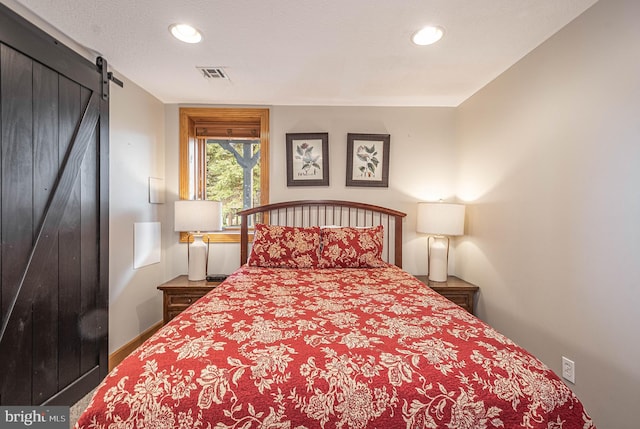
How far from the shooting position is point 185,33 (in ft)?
5.90

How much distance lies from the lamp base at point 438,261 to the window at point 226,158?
177 cm

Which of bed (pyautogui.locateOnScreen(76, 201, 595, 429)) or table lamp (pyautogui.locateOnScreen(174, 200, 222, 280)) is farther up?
table lamp (pyautogui.locateOnScreen(174, 200, 222, 280))

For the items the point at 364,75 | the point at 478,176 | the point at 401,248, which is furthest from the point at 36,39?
the point at 478,176

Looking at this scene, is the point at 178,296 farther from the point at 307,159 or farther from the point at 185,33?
the point at 185,33

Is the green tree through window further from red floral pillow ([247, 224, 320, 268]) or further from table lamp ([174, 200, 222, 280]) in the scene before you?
red floral pillow ([247, 224, 320, 268])

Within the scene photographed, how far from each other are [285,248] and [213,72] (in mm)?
1571

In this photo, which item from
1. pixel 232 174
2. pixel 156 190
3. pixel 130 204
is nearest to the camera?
pixel 130 204

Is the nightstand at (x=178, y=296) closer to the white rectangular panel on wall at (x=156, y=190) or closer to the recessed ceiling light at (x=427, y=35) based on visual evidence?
the white rectangular panel on wall at (x=156, y=190)

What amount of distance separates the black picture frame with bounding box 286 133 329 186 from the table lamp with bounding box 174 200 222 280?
2.75ft

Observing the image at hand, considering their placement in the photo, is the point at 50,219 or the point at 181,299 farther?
the point at 181,299

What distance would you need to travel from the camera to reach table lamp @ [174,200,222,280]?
260 centimetres

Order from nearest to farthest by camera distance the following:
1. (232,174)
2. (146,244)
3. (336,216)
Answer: (146,244) → (336,216) → (232,174)

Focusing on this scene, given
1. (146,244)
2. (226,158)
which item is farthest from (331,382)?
(226,158)

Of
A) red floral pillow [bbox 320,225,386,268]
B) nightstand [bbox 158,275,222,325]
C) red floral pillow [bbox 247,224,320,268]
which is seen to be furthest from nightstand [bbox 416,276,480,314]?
nightstand [bbox 158,275,222,325]
